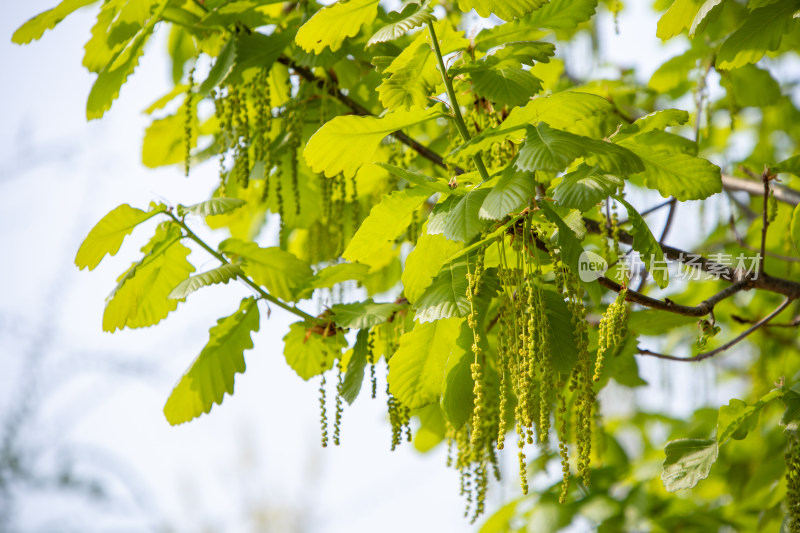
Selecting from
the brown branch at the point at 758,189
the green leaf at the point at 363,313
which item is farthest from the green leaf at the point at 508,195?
the brown branch at the point at 758,189

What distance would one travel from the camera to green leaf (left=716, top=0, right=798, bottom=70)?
1846 millimetres

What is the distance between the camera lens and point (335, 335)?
6.79ft

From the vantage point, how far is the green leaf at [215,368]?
207 centimetres

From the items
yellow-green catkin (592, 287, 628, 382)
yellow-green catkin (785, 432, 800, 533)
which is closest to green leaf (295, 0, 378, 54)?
yellow-green catkin (592, 287, 628, 382)

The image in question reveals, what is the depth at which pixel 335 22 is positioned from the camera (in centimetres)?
172

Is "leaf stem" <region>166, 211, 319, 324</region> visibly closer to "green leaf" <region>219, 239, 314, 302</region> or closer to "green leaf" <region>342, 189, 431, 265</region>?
"green leaf" <region>219, 239, 314, 302</region>

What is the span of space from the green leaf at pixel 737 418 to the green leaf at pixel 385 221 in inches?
35.6

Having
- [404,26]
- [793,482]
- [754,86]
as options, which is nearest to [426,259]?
[404,26]

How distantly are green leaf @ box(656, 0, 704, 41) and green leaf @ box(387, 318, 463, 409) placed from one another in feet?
2.91

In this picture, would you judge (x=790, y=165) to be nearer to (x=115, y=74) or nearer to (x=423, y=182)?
(x=423, y=182)

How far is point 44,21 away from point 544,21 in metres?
1.34

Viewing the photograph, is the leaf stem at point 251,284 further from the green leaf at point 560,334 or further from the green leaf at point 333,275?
the green leaf at point 560,334

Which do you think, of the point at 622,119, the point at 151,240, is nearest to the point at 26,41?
the point at 151,240

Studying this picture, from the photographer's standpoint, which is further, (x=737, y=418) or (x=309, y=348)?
(x=309, y=348)
